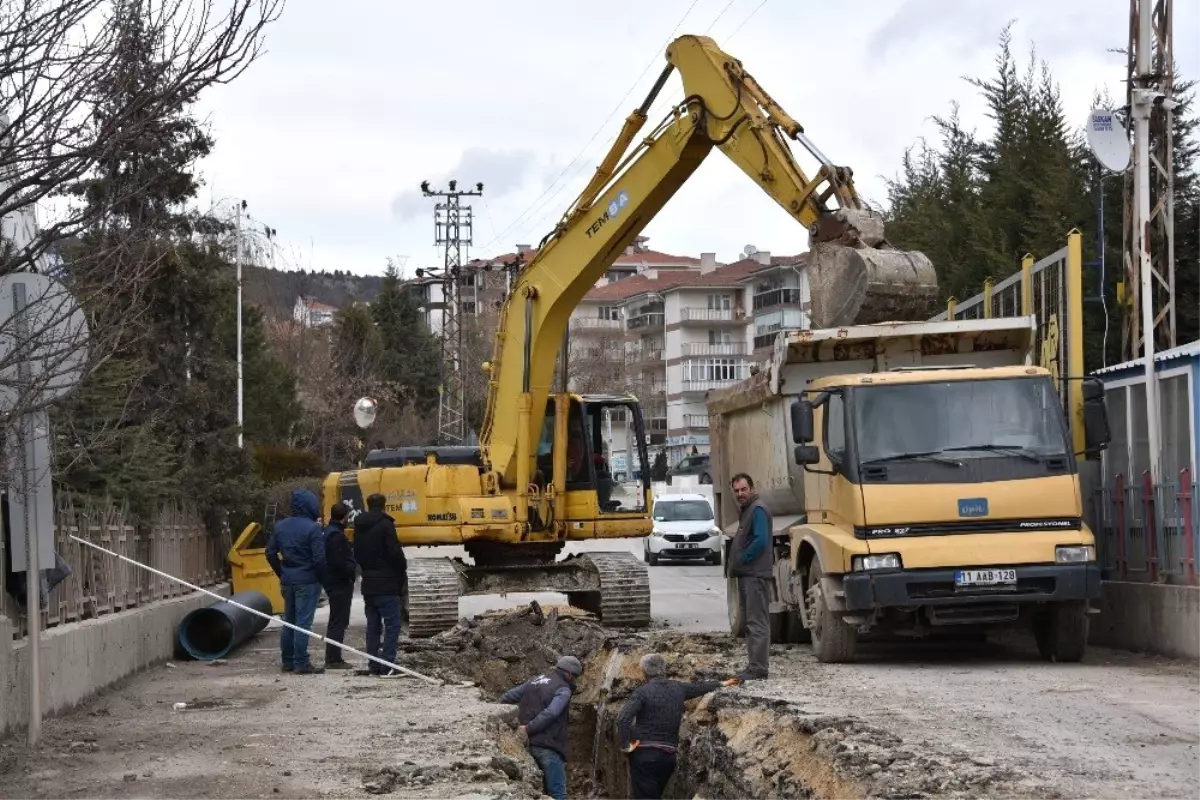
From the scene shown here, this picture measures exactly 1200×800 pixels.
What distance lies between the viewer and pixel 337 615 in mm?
18969

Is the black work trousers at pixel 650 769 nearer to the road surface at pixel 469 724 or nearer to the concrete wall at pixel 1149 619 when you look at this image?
the road surface at pixel 469 724

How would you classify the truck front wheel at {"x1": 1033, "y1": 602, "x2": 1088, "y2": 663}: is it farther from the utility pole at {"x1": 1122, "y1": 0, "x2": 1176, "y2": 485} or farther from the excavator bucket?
the excavator bucket

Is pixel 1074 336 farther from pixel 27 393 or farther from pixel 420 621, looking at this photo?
pixel 27 393

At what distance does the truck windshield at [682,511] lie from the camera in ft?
148

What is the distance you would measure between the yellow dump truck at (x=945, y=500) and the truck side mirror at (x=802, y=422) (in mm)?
17

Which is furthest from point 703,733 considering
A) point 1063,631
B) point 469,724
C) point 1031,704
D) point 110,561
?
point 110,561

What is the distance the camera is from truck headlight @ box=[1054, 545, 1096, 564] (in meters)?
15.3

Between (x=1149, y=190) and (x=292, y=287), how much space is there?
111 metres

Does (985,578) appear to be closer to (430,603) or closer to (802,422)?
(802,422)

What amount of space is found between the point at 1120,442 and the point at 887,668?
159 inches

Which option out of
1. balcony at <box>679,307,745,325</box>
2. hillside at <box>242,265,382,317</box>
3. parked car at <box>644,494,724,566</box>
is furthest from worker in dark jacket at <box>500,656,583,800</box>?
balcony at <box>679,307,745,325</box>

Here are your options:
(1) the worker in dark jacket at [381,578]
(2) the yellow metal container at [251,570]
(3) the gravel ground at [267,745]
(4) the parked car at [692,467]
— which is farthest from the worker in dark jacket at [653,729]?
(4) the parked car at [692,467]

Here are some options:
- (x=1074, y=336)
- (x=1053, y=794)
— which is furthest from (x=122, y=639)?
(x=1053, y=794)

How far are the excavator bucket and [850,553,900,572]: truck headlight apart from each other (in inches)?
110
